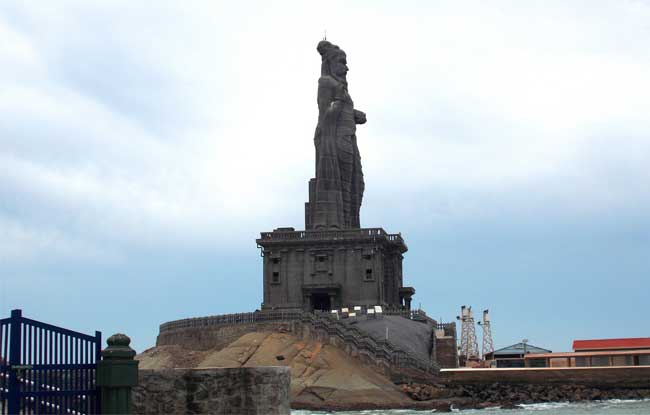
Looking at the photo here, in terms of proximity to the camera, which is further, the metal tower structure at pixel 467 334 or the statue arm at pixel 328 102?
the metal tower structure at pixel 467 334

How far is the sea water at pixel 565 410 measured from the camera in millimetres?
48469

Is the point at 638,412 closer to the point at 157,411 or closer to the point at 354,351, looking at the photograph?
the point at 354,351

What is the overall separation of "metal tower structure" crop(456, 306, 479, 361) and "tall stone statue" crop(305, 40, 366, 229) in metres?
40.0

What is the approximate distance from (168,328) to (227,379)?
175 feet

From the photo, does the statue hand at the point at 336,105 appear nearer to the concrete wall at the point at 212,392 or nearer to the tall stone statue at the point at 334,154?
the tall stone statue at the point at 334,154

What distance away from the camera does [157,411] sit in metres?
17.5

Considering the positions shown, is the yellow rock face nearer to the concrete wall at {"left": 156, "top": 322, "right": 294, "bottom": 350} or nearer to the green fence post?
the concrete wall at {"left": 156, "top": 322, "right": 294, "bottom": 350}

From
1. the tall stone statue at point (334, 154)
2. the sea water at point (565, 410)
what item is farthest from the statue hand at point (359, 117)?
the sea water at point (565, 410)

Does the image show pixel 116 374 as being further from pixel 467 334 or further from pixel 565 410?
pixel 467 334

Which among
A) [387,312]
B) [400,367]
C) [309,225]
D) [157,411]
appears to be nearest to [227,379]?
[157,411]

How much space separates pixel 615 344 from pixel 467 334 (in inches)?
1691

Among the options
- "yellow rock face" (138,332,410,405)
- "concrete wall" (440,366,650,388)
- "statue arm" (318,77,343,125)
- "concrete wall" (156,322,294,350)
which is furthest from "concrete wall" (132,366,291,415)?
"statue arm" (318,77,343,125)

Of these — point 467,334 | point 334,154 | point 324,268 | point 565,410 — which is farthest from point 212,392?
point 467,334

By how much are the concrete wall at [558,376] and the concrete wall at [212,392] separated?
42.7 metres
